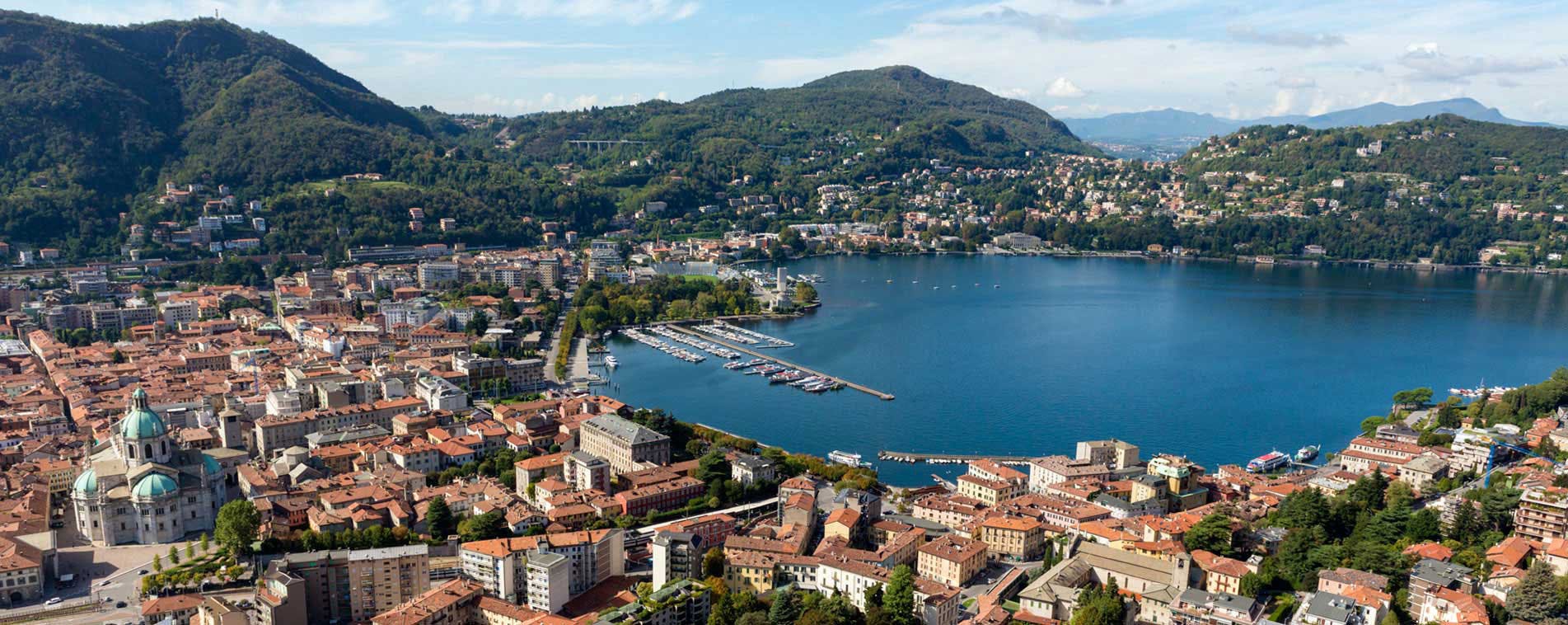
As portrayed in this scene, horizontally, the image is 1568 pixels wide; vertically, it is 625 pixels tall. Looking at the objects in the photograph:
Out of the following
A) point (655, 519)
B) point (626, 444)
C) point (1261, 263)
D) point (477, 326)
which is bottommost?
point (655, 519)

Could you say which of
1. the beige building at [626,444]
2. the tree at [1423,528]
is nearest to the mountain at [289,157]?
the beige building at [626,444]

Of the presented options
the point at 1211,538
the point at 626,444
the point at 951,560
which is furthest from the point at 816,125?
the point at 951,560

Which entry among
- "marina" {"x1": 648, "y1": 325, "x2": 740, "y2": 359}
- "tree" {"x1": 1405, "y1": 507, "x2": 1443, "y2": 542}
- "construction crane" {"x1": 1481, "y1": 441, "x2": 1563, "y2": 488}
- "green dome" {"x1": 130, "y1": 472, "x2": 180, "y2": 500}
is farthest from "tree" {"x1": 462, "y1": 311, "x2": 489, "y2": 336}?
"construction crane" {"x1": 1481, "y1": 441, "x2": 1563, "y2": 488}

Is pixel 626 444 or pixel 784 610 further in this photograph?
pixel 626 444

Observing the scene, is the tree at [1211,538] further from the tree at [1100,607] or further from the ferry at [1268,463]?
the ferry at [1268,463]

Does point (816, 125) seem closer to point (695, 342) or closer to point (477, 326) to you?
point (695, 342)

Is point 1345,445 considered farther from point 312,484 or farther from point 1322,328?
point 312,484
